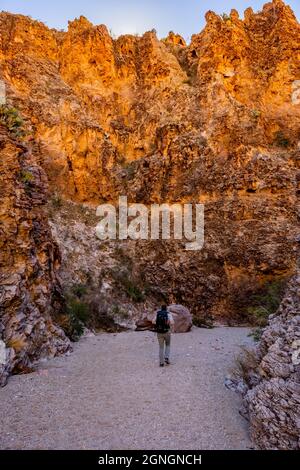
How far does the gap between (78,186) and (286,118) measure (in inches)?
571

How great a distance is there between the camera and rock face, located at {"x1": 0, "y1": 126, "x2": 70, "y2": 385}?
840cm

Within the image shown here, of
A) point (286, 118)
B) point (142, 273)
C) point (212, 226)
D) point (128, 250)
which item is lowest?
point (142, 273)

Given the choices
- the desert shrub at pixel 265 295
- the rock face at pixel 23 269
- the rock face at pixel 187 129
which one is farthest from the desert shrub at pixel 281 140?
the rock face at pixel 23 269

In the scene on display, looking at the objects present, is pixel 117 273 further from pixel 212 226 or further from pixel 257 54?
pixel 257 54

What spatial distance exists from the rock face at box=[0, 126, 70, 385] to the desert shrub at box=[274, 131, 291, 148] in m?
14.9

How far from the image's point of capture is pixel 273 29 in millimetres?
24375

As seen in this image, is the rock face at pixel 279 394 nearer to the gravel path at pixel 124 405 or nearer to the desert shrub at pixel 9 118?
the gravel path at pixel 124 405

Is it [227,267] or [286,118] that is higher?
[286,118]

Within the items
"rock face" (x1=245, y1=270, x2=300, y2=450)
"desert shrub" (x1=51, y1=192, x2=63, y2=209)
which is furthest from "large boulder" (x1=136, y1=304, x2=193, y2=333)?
"desert shrub" (x1=51, y1=192, x2=63, y2=209)

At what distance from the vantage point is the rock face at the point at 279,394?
429cm

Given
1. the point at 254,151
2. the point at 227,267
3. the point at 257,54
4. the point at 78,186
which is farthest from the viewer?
the point at 257,54

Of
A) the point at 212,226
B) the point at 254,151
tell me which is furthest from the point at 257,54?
the point at 212,226

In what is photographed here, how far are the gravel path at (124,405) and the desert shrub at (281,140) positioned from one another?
14.8m

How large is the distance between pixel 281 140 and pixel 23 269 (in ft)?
57.0
